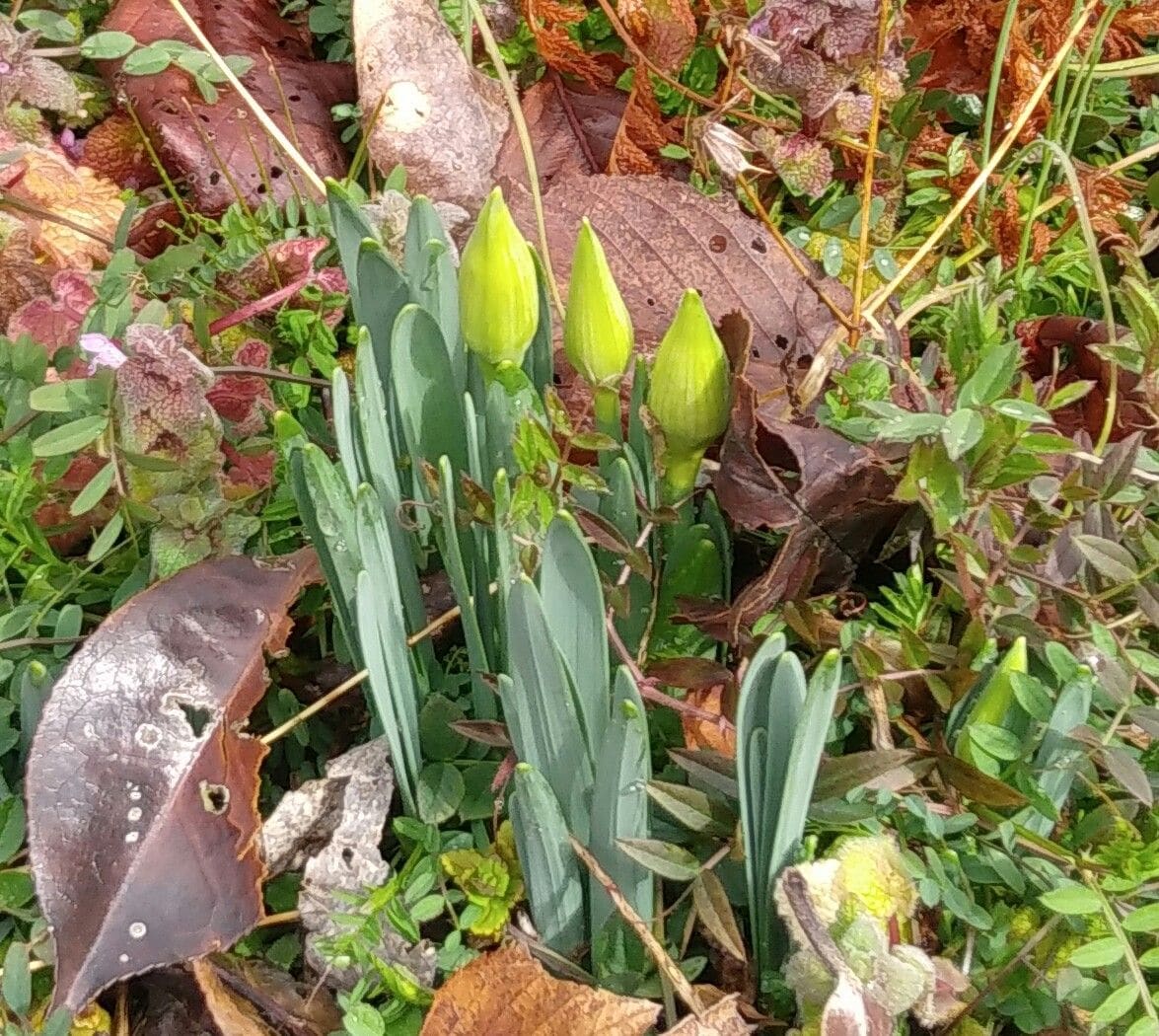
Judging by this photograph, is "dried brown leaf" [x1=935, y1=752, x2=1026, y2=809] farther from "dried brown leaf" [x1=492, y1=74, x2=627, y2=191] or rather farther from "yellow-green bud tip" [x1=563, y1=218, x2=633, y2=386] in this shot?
"dried brown leaf" [x1=492, y1=74, x2=627, y2=191]

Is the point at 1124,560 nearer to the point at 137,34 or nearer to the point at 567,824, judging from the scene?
the point at 567,824

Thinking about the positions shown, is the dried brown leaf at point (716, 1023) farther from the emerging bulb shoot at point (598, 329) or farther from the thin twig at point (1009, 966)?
the emerging bulb shoot at point (598, 329)

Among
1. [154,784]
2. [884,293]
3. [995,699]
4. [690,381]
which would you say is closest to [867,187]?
[884,293]

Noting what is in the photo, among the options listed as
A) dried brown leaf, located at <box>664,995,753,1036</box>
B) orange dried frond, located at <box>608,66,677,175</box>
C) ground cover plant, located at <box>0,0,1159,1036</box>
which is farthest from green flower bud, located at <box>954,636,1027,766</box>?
orange dried frond, located at <box>608,66,677,175</box>

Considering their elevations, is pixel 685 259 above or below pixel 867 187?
below

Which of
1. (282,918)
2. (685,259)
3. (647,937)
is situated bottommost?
(282,918)

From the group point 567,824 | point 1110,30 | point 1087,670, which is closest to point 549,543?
point 567,824

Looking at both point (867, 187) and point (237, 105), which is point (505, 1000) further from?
point (237, 105)
